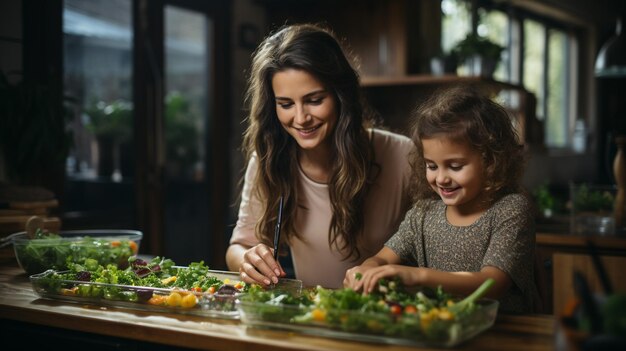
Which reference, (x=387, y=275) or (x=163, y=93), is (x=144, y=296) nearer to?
(x=387, y=275)

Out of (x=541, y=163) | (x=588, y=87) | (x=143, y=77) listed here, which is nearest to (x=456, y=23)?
(x=541, y=163)

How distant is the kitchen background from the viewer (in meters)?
2.96

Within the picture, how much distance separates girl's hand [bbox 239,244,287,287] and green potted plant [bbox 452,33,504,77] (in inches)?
128

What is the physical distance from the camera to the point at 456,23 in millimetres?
5785

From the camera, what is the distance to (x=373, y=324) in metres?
1.23

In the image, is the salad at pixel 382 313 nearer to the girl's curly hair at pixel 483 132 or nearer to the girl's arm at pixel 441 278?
the girl's arm at pixel 441 278

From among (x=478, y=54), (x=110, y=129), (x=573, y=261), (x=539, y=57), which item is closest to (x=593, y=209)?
(x=573, y=261)

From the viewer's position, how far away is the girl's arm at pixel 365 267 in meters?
1.45

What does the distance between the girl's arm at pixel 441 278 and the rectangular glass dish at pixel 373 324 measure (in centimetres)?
16

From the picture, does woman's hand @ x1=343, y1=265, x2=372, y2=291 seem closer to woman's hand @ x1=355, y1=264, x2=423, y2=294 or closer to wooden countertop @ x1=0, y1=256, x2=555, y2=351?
woman's hand @ x1=355, y1=264, x2=423, y2=294

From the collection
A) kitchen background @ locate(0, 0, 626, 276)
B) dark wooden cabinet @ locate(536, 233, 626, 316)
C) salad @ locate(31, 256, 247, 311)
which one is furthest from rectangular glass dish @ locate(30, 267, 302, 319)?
dark wooden cabinet @ locate(536, 233, 626, 316)

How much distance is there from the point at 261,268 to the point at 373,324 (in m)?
0.49

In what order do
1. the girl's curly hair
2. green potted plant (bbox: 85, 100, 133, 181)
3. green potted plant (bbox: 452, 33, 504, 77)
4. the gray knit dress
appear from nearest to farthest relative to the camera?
the gray knit dress → the girl's curly hair → green potted plant (bbox: 85, 100, 133, 181) → green potted plant (bbox: 452, 33, 504, 77)

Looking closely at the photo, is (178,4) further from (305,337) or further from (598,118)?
(598,118)
